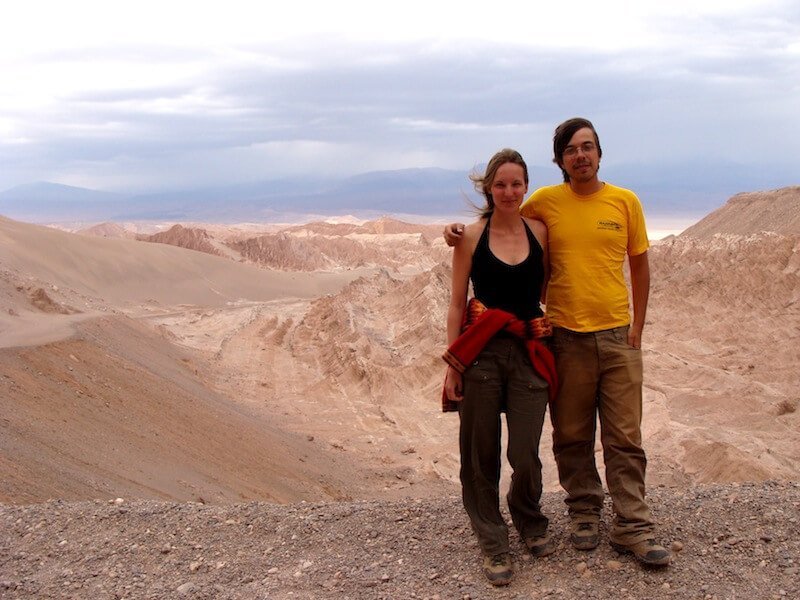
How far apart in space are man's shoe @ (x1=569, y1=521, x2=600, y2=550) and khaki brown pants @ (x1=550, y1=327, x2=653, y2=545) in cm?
3

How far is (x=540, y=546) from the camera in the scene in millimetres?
3770

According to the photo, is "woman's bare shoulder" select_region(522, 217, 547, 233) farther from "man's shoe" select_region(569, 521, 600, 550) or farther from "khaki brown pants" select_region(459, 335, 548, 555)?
"man's shoe" select_region(569, 521, 600, 550)

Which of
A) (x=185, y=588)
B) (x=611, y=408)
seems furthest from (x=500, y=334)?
(x=185, y=588)

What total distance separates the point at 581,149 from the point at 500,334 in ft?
2.82

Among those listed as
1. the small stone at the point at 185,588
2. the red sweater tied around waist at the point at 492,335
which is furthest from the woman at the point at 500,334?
the small stone at the point at 185,588

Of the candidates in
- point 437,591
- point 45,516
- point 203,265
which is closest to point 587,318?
point 437,591

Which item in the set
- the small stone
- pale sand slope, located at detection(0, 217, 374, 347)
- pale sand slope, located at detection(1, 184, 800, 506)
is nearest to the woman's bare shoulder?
the small stone

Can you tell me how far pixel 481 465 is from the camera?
369 centimetres

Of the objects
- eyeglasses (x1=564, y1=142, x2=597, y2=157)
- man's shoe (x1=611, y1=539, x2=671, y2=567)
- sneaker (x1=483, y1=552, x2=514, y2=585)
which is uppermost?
eyeglasses (x1=564, y1=142, x2=597, y2=157)

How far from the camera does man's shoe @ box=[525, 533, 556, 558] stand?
3766 mm

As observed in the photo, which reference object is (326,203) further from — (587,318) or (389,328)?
(587,318)

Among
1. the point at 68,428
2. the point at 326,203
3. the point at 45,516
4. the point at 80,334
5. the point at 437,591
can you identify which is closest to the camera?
the point at 437,591

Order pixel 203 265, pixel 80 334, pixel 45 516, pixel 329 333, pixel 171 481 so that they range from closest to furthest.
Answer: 1. pixel 45 516
2. pixel 171 481
3. pixel 80 334
4. pixel 329 333
5. pixel 203 265

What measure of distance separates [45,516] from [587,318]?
3.10m
